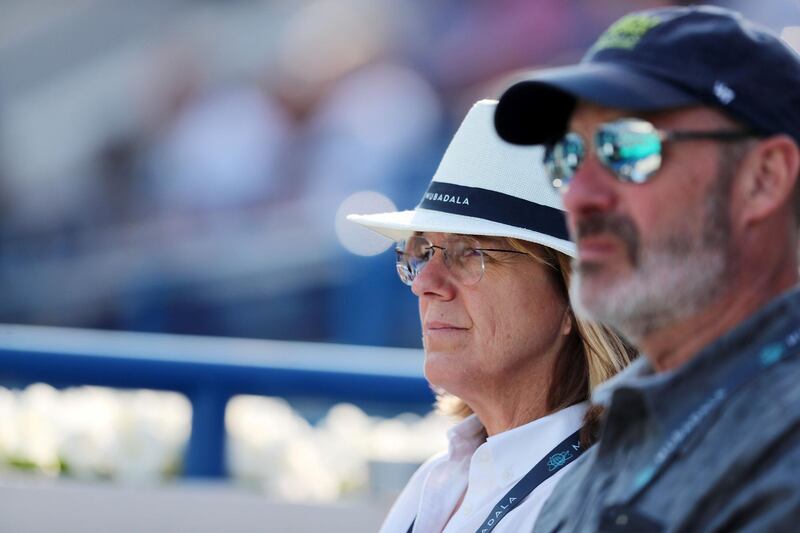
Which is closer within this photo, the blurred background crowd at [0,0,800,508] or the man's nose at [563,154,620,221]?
the man's nose at [563,154,620,221]

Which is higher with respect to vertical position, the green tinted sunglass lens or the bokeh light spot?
the green tinted sunglass lens

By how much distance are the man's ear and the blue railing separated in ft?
8.91

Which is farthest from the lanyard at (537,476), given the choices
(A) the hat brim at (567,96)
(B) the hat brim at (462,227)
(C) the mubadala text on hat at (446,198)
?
(A) the hat brim at (567,96)

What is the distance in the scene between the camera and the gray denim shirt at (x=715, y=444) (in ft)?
4.42

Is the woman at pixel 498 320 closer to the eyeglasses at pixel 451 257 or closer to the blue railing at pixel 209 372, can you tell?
the eyeglasses at pixel 451 257

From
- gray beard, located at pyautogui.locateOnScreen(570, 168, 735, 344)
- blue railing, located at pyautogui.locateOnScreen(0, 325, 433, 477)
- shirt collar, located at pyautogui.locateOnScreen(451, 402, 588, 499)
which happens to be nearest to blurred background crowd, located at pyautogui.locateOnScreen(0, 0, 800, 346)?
blue railing, located at pyautogui.locateOnScreen(0, 325, 433, 477)

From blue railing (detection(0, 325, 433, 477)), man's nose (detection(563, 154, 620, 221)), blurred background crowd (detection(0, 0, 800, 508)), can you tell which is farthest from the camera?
blurred background crowd (detection(0, 0, 800, 508))

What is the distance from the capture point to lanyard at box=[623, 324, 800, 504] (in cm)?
147

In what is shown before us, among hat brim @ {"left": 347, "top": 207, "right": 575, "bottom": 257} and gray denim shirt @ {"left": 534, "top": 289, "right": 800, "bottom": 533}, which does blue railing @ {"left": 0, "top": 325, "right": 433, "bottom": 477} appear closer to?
hat brim @ {"left": 347, "top": 207, "right": 575, "bottom": 257}

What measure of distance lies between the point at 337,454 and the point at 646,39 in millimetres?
2740

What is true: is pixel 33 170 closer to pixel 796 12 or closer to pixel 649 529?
pixel 796 12

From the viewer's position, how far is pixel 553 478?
2375 mm

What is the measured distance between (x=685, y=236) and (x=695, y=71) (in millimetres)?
213

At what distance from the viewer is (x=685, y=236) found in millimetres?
1534
